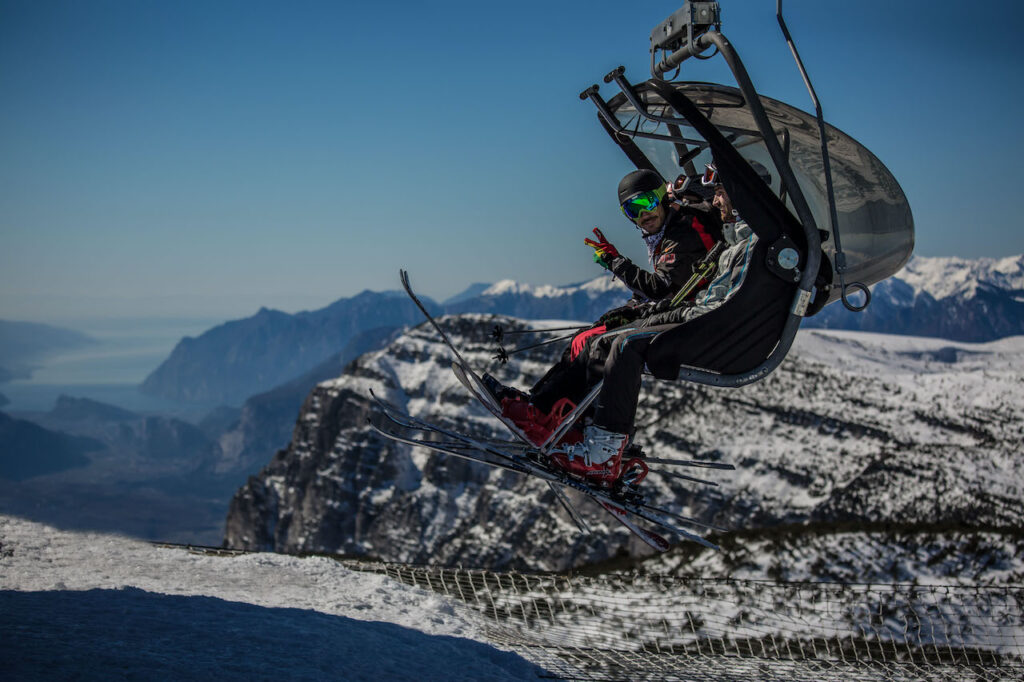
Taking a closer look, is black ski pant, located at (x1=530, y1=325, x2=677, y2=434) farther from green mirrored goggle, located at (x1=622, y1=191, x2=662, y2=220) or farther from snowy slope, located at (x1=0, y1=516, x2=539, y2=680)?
snowy slope, located at (x1=0, y1=516, x2=539, y2=680)

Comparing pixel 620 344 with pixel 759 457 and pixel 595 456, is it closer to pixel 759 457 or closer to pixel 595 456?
pixel 595 456

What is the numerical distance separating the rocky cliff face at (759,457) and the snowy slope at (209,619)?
40.5m

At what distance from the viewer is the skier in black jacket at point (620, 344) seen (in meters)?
8.15

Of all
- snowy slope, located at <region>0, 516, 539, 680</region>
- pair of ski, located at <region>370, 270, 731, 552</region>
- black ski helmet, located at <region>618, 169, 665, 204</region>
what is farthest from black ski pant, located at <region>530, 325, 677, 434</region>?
snowy slope, located at <region>0, 516, 539, 680</region>

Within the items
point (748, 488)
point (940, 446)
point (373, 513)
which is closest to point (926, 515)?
point (940, 446)

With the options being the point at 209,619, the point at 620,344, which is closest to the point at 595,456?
the point at 620,344

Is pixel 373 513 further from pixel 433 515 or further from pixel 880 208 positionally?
pixel 880 208

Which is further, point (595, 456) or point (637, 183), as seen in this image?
point (637, 183)

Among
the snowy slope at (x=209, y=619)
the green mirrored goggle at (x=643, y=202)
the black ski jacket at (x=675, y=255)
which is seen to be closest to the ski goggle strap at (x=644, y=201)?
the green mirrored goggle at (x=643, y=202)

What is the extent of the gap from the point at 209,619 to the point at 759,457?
101 m

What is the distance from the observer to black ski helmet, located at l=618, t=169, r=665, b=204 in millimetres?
8539

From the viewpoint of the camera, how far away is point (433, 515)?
16575 centimetres

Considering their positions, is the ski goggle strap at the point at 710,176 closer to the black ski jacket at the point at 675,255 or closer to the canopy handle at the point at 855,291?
the black ski jacket at the point at 675,255

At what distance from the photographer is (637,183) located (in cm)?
857
